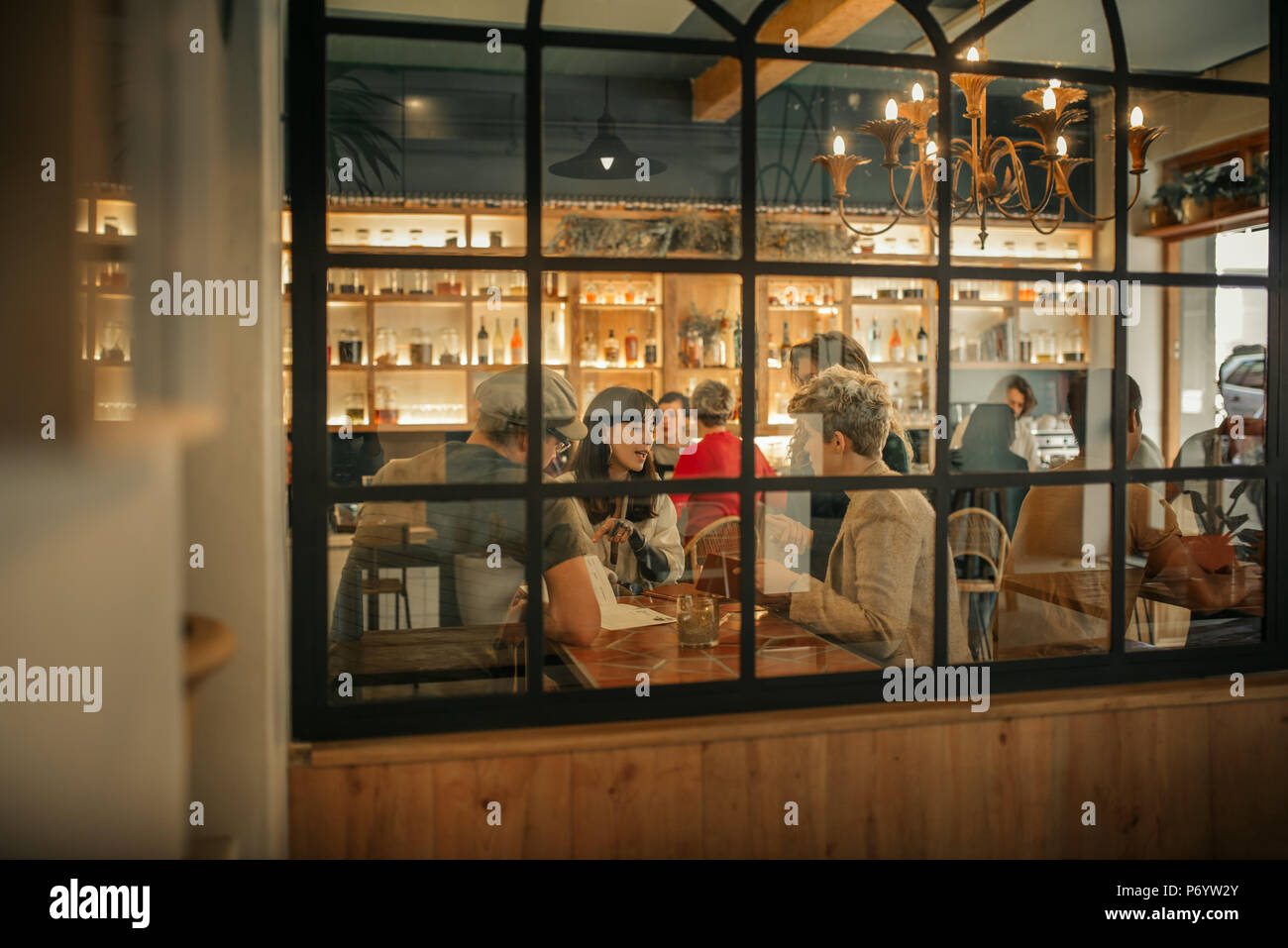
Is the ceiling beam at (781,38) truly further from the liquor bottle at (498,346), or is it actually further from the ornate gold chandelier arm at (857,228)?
the liquor bottle at (498,346)

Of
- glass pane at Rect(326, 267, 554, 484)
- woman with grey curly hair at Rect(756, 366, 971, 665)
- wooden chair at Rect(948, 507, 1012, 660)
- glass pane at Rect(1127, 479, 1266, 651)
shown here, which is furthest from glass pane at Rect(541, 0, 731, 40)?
glass pane at Rect(1127, 479, 1266, 651)

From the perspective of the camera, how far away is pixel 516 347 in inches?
81.2

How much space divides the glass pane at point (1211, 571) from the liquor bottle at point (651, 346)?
1351mm

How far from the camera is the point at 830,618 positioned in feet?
7.44

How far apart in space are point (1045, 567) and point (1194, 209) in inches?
38.7

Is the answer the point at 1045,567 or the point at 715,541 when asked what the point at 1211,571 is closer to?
the point at 1045,567

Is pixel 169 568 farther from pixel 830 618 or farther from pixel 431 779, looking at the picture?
pixel 830 618

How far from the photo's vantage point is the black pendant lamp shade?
2.07 meters

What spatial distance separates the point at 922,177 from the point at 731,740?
1.35 m

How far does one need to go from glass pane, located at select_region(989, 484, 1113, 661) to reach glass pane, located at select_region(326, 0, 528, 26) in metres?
1.46

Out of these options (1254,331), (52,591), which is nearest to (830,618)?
(1254,331)

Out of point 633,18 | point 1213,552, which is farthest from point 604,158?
point 1213,552

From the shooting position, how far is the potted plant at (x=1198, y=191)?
2.46 metres

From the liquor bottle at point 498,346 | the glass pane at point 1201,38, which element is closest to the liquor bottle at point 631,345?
the liquor bottle at point 498,346
